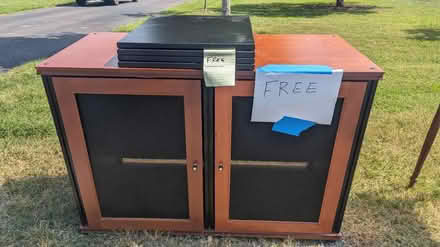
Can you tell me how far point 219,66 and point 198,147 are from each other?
1.37ft

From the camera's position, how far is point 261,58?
4.64ft

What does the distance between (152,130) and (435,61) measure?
5.41 meters

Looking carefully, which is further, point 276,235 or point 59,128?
point 276,235

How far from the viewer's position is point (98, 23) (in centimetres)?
865

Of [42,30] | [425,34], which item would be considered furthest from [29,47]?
[425,34]

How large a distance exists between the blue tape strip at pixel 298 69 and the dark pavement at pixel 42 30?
15.8ft

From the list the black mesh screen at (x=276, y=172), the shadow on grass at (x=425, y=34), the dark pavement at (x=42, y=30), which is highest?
the black mesh screen at (x=276, y=172)

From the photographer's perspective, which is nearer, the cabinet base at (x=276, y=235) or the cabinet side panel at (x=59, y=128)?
the cabinet side panel at (x=59, y=128)

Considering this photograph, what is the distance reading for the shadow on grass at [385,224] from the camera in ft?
5.84

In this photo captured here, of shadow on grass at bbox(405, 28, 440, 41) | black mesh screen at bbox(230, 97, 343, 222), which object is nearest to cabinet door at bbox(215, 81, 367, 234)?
black mesh screen at bbox(230, 97, 343, 222)

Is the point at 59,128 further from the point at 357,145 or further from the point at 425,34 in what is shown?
the point at 425,34

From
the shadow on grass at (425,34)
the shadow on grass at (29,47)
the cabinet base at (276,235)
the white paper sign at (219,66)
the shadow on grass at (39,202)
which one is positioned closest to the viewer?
the white paper sign at (219,66)

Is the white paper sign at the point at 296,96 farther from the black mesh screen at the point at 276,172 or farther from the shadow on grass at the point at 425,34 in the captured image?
the shadow on grass at the point at 425,34

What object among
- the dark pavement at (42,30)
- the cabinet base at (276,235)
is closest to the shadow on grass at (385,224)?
the cabinet base at (276,235)
